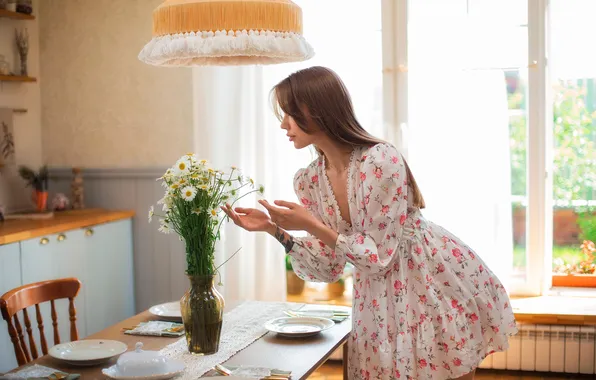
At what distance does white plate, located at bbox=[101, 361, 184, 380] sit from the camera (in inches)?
72.1

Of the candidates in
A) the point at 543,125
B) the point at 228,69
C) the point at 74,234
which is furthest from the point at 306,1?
the point at 74,234

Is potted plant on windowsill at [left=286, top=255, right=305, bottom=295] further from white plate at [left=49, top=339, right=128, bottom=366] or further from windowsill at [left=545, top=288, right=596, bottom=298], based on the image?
white plate at [left=49, top=339, right=128, bottom=366]

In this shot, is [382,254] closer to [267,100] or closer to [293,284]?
[267,100]

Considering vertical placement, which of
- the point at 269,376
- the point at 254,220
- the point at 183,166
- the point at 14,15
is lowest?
the point at 269,376

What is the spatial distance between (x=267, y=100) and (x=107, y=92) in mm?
974

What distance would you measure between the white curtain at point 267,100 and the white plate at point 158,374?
2.19 m

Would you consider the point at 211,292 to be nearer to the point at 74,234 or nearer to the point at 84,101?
the point at 74,234

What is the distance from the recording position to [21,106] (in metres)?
4.36

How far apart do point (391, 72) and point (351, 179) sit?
2058mm

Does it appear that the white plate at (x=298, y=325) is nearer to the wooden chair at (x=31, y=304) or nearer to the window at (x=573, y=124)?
the wooden chair at (x=31, y=304)

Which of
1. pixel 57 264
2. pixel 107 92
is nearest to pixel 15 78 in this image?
pixel 107 92

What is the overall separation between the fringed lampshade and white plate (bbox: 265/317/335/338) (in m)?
0.81

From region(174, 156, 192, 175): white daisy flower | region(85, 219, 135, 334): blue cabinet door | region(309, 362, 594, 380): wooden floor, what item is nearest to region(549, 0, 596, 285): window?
region(309, 362, 594, 380): wooden floor

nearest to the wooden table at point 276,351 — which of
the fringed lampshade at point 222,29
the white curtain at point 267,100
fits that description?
the fringed lampshade at point 222,29
